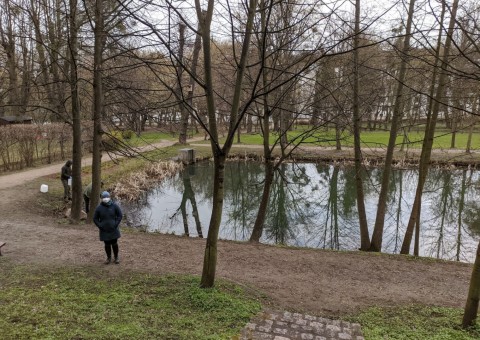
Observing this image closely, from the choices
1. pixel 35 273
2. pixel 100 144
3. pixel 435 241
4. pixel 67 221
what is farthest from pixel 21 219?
pixel 435 241

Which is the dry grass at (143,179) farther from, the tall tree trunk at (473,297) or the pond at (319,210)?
the tall tree trunk at (473,297)

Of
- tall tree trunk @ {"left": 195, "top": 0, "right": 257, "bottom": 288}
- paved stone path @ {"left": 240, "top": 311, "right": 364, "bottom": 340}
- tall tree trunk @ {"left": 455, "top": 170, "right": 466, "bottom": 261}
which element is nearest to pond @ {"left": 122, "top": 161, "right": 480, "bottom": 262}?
tall tree trunk @ {"left": 455, "top": 170, "right": 466, "bottom": 261}

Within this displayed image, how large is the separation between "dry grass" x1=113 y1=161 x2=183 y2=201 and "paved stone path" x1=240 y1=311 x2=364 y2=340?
13.7 metres

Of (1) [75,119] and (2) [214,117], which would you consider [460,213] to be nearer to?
(2) [214,117]

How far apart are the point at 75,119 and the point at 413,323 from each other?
30.1ft

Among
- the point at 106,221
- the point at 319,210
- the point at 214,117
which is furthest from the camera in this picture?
the point at 319,210

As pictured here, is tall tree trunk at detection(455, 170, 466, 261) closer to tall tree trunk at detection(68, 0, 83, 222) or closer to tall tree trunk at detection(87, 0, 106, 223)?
tall tree trunk at detection(87, 0, 106, 223)

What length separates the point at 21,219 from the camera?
36.9 feet

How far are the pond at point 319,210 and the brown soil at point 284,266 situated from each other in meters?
3.18

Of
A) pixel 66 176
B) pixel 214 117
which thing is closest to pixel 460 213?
pixel 214 117

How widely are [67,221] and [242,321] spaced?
8263 mm

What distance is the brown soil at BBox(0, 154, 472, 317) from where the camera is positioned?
6321 mm

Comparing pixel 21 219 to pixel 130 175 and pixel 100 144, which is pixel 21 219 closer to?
pixel 100 144

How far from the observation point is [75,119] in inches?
405
